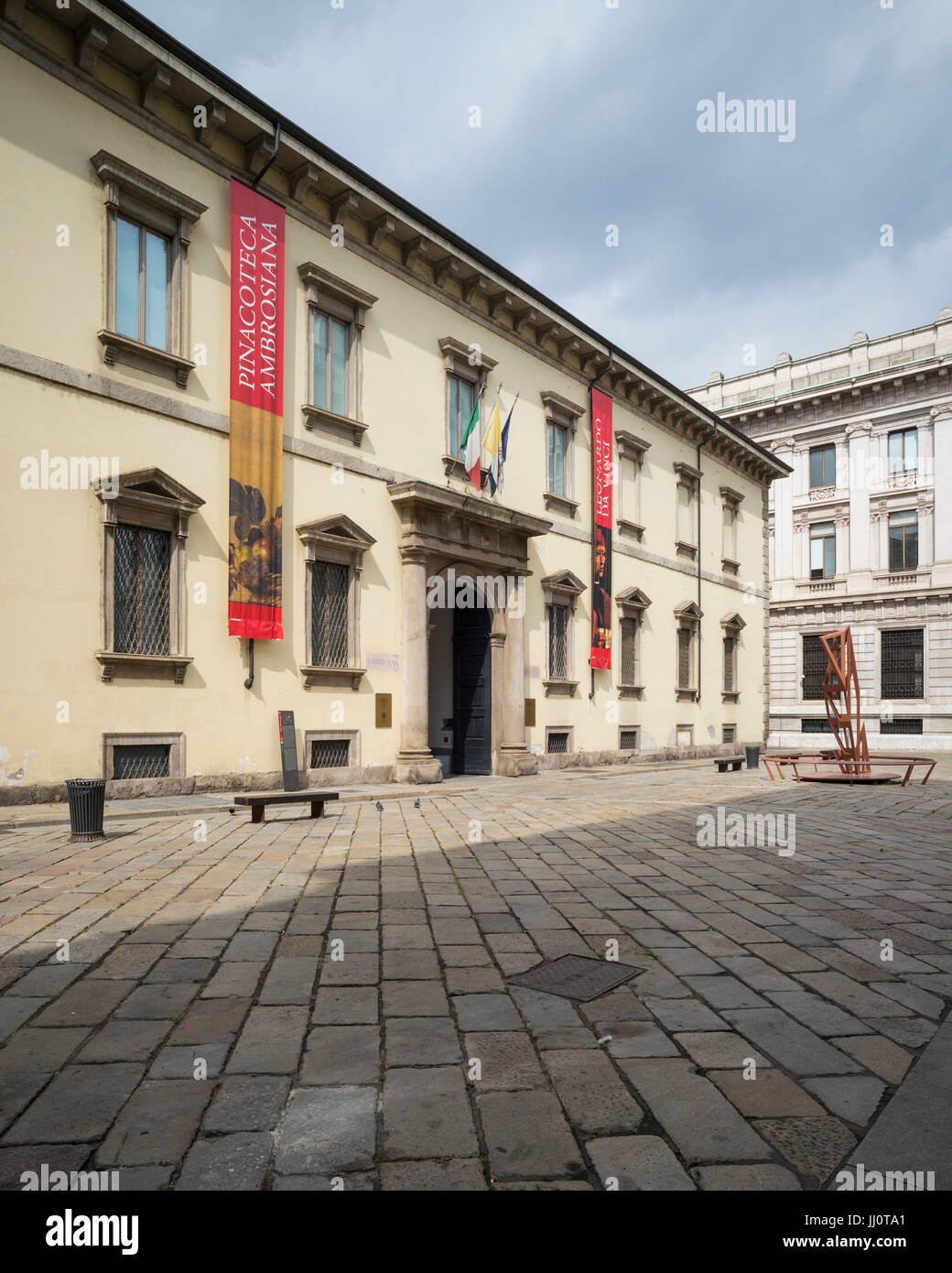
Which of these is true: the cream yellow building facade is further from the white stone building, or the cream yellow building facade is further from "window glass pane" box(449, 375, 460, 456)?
the white stone building

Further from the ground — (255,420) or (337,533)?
(255,420)

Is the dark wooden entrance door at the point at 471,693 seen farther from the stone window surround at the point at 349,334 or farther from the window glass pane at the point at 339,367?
the window glass pane at the point at 339,367

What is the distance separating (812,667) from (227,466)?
1241 inches

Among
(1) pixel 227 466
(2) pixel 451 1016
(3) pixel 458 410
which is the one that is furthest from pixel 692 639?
(2) pixel 451 1016

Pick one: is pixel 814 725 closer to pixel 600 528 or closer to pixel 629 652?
pixel 629 652

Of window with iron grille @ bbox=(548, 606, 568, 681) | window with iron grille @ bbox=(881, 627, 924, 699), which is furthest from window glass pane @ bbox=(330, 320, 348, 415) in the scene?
window with iron grille @ bbox=(881, 627, 924, 699)

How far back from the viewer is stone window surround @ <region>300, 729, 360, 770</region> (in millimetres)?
14453

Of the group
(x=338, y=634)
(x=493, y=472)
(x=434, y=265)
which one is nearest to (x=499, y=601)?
(x=493, y=472)

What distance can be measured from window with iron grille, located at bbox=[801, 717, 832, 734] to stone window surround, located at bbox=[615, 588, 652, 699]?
677 inches

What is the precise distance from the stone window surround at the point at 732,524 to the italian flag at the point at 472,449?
1364 centimetres

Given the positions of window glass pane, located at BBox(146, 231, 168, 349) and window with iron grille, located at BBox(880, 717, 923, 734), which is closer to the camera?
window glass pane, located at BBox(146, 231, 168, 349)

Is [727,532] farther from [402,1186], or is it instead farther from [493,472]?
[402,1186]

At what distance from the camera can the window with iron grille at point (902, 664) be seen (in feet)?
118

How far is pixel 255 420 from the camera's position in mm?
13789
